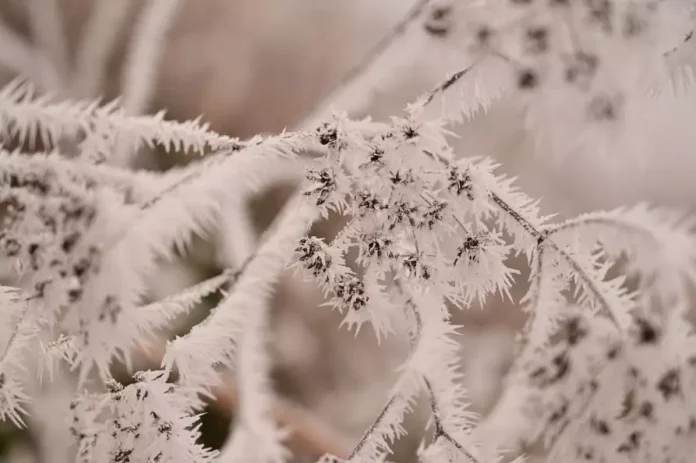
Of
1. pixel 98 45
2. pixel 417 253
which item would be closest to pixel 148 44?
pixel 98 45

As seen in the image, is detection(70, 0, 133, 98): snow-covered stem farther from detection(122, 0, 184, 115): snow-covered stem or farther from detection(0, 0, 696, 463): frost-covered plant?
detection(0, 0, 696, 463): frost-covered plant

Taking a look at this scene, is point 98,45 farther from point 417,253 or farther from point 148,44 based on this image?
point 417,253

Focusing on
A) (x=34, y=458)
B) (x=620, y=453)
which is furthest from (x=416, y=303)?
(x=34, y=458)

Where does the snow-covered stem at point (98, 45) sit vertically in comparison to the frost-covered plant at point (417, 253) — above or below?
above

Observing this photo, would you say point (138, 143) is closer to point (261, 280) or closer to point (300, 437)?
point (261, 280)

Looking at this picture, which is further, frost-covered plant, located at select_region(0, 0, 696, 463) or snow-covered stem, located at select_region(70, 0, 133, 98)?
snow-covered stem, located at select_region(70, 0, 133, 98)

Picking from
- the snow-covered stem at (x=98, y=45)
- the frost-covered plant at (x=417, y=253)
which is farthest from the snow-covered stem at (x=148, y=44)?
the frost-covered plant at (x=417, y=253)

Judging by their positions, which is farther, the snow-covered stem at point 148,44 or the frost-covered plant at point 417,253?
the snow-covered stem at point 148,44

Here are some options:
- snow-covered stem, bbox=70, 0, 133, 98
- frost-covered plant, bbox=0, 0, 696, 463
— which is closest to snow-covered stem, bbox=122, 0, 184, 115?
snow-covered stem, bbox=70, 0, 133, 98

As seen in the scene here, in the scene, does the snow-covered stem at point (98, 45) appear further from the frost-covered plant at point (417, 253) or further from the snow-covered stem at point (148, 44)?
the frost-covered plant at point (417, 253)
